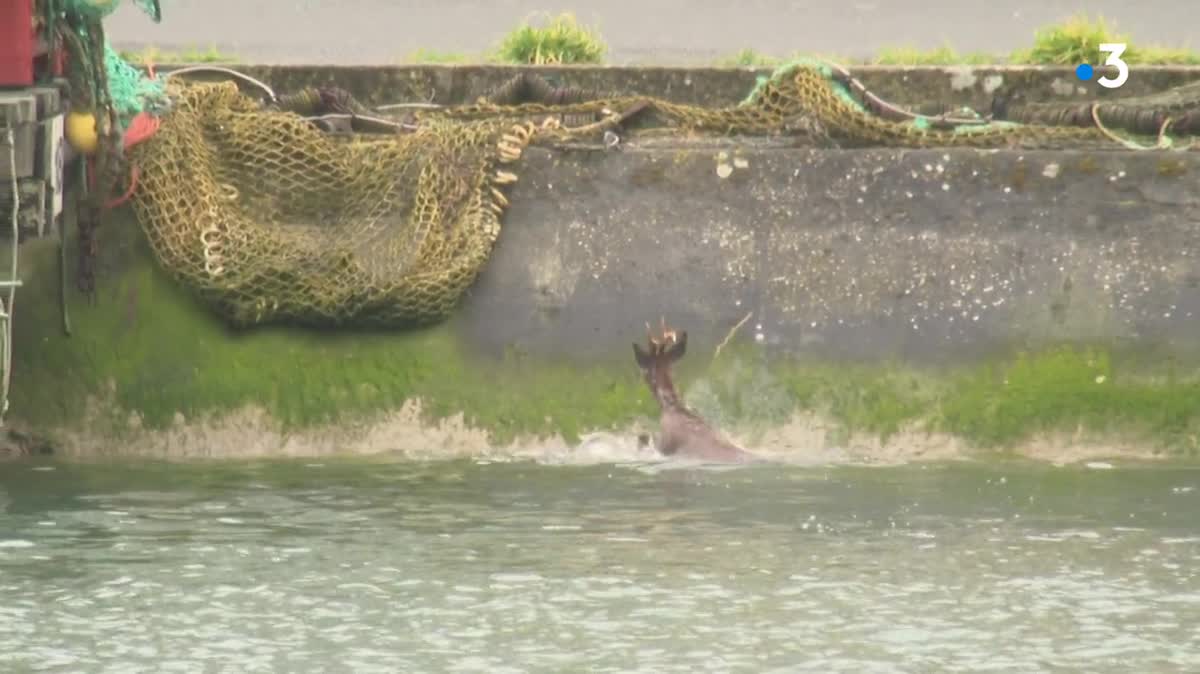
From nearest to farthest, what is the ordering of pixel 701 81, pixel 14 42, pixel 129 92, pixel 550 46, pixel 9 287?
pixel 14 42 < pixel 9 287 < pixel 129 92 < pixel 701 81 < pixel 550 46

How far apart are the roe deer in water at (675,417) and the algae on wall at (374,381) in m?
0.07

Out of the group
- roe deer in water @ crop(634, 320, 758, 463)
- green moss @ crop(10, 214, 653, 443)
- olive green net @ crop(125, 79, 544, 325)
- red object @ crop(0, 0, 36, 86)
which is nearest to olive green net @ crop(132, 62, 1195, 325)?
olive green net @ crop(125, 79, 544, 325)

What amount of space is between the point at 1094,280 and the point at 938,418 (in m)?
0.85

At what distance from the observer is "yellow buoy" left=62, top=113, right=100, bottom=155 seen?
11633 millimetres

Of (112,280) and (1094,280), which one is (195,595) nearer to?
(112,280)

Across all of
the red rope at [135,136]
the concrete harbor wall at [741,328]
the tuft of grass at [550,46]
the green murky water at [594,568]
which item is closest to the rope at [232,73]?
the red rope at [135,136]

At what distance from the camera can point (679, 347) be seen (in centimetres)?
1188

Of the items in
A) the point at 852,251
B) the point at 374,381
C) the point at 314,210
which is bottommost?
the point at 374,381

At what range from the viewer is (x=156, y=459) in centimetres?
1198

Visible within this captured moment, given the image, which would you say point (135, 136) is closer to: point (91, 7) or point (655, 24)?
point (91, 7)

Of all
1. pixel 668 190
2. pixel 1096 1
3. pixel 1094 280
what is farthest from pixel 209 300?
pixel 1096 1

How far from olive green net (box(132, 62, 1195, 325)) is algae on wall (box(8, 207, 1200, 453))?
16 cm

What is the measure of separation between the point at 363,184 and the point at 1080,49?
331 centimetres

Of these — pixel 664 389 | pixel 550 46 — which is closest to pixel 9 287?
pixel 664 389
